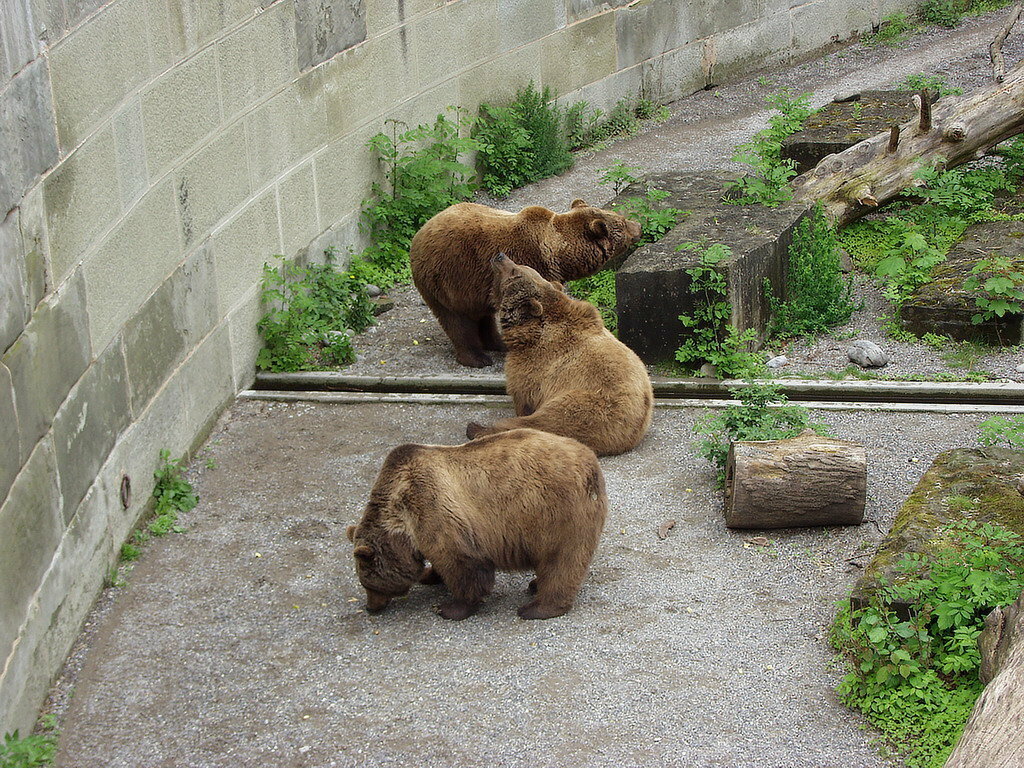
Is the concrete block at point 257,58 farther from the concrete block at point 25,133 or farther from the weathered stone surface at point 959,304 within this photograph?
the weathered stone surface at point 959,304

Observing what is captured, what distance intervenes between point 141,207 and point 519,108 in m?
6.26

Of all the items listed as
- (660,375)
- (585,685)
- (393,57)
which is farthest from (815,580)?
(393,57)

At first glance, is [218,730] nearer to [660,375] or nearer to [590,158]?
[660,375]

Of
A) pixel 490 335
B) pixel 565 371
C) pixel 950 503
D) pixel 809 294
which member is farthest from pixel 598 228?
pixel 950 503

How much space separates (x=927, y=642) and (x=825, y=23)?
43.3 feet

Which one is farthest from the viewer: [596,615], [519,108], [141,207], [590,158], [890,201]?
[590,158]

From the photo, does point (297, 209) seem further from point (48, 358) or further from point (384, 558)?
point (384, 558)

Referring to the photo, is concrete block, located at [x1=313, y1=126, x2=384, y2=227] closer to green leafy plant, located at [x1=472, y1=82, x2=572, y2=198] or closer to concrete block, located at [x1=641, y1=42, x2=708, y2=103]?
green leafy plant, located at [x1=472, y1=82, x2=572, y2=198]

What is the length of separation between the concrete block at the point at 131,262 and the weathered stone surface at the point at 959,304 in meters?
4.86

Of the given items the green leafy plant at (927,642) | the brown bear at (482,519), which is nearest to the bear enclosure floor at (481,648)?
the green leafy plant at (927,642)

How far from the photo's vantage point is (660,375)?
812 cm

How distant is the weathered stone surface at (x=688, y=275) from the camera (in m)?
8.06

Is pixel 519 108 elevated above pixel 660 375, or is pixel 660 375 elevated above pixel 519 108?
pixel 519 108

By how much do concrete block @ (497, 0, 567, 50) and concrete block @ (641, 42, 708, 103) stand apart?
1854mm
